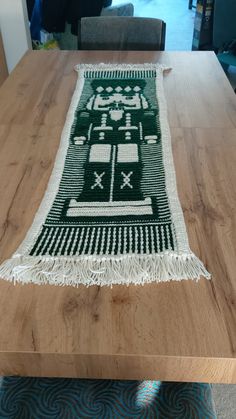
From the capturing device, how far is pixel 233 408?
4.03 feet

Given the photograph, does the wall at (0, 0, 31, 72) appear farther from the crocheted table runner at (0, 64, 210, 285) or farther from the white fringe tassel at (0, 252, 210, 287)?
the white fringe tassel at (0, 252, 210, 287)

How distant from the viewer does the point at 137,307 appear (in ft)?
2.16

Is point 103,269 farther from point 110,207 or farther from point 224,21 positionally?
point 224,21

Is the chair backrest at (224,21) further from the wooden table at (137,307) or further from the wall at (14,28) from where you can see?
the wooden table at (137,307)

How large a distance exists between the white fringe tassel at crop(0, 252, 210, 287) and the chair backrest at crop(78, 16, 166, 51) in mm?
1482

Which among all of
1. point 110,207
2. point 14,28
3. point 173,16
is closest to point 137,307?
point 110,207

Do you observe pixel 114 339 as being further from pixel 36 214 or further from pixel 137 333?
pixel 36 214

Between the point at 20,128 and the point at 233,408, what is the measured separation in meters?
1.12

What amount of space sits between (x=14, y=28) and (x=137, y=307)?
8.73 ft

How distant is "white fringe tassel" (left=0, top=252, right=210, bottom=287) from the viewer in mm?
707

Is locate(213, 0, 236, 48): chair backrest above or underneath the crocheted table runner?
underneath

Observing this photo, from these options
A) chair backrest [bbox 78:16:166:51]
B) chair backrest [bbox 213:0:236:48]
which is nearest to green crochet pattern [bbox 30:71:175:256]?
chair backrest [bbox 78:16:166:51]

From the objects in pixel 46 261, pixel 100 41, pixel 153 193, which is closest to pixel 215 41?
pixel 100 41

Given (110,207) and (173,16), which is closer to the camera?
(110,207)
